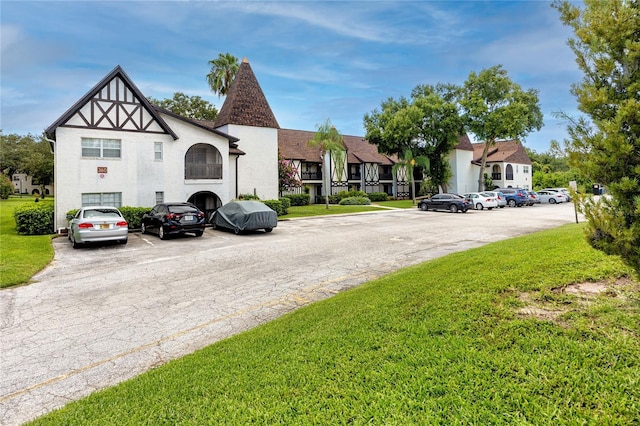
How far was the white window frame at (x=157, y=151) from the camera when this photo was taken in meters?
20.6

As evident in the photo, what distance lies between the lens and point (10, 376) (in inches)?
174

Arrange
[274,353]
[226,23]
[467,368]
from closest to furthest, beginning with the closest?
[467,368] → [274,353] → [226,23]

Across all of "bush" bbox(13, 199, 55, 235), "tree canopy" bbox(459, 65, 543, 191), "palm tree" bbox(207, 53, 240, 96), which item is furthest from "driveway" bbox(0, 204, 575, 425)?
"tree canopy" bbox(459, 65, 543, 191)

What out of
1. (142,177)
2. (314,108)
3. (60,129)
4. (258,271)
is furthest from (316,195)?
(258,271)

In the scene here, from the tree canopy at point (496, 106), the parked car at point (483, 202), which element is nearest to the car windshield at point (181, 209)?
the parked car at point (483, 202)

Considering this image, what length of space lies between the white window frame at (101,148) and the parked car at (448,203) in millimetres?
23918

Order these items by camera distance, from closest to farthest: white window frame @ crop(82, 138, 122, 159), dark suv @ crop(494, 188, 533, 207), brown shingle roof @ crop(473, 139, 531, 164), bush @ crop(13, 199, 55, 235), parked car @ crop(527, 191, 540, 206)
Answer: bush @ crop(13, 199, 55, 235) → white window frame @ crop(82, 138, 122, 159) → dark suv @ crop(494, 188, 533, 207) → parked car @ crop(527, 191, 540, 206) → brown shingle roof @ crop(473, 139, 531, 164)

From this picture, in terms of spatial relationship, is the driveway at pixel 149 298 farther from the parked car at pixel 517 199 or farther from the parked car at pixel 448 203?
the parked car at pixel 517 199

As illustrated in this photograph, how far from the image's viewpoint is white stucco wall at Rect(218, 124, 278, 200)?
88.6 ft

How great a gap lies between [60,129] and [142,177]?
173 inches

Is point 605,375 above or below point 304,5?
below

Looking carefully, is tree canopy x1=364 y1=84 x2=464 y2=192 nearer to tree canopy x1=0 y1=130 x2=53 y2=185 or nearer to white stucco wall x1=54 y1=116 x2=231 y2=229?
white stucco wall x1=54 y1=116 x2=231 y2=229

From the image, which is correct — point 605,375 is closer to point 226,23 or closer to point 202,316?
point 202,316

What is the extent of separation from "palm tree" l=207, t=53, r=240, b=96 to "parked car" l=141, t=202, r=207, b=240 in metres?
27.6
